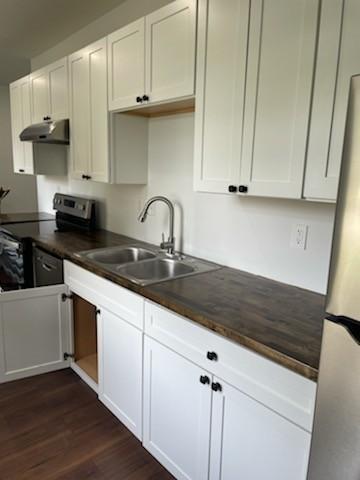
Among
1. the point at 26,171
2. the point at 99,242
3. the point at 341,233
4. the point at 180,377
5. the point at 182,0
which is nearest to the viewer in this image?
the point at 341,233

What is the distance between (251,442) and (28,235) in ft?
7.36

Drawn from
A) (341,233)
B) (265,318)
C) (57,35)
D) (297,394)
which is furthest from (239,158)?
(57,35)

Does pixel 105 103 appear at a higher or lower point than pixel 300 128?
higher

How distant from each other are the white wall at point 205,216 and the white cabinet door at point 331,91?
1.14ft

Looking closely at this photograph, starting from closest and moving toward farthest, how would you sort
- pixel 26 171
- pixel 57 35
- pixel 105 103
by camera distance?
pixel 105 103, pixel 57 35, pixel 26 171

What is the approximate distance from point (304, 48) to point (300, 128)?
269 mm

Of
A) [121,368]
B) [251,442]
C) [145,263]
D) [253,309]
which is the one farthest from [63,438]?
[253,309]

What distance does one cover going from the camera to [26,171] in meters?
3.62

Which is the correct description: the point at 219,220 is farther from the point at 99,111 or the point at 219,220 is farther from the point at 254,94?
the point at 99,111

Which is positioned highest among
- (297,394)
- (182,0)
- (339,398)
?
(182,0)

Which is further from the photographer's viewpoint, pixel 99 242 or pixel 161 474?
pixel 99 242

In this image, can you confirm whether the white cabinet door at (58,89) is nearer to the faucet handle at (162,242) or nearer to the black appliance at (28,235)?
the black appliance at (28,235)

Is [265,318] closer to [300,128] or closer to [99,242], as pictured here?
[300,128]

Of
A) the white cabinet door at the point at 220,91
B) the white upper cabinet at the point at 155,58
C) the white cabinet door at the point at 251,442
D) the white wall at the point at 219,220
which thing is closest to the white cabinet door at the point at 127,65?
the white upper cabinet at the point at 155,58
